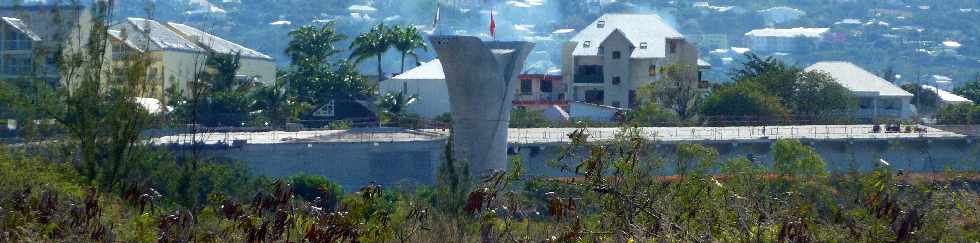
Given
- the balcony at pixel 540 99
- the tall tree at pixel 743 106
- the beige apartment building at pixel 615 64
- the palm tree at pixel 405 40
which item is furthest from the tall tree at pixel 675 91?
the palm tree at pixel 405 40

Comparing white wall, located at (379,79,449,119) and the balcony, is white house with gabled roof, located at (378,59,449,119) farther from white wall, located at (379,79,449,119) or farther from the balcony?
the balcony

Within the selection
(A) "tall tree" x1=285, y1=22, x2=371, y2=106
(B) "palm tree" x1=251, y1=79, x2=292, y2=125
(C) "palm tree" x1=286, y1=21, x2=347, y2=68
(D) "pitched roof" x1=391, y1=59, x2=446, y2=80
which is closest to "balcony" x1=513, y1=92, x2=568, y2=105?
(D) "pitched roof" x1=391, y1=59, x2=446, y2=80

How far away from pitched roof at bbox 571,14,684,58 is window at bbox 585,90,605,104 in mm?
2189

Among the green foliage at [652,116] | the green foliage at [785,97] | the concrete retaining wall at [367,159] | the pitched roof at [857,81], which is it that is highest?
the pitched roof at [857,81]

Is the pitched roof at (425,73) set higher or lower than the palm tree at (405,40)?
lower

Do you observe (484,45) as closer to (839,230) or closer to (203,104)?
(203,104)

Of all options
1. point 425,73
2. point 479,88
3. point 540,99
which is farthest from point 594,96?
point 479,88

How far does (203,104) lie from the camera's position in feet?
208

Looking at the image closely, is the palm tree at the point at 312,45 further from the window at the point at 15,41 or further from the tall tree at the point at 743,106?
the window at the point at 15,41

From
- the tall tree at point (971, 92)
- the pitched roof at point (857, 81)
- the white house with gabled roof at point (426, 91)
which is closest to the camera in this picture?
the white house with gabled roof at point (426, 91)

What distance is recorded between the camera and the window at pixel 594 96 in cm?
8762

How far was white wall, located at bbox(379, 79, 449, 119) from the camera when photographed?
266 ft

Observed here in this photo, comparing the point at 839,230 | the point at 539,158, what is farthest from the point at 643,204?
the point at 539,158

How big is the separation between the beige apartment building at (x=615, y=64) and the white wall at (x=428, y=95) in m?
9.48
